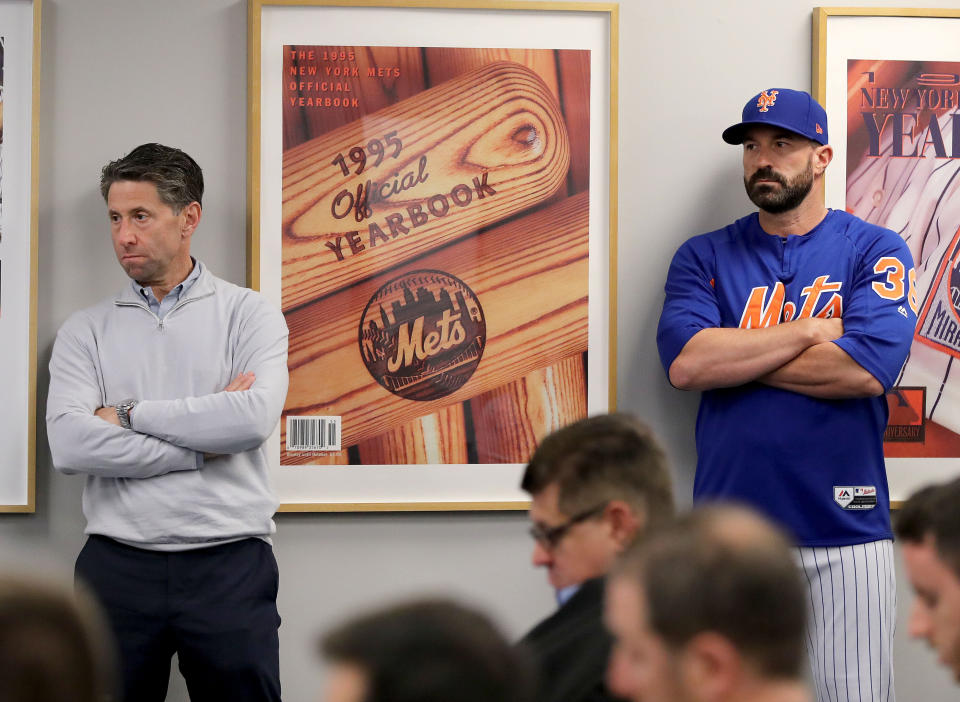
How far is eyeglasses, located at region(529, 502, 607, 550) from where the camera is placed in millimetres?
1439

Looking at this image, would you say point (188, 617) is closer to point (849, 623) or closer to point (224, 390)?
point (224, 390)

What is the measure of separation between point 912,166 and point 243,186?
189cm

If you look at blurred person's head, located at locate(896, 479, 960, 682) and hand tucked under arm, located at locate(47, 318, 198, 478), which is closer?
blurred person's head, located at locate(896, 479, 960, 682)

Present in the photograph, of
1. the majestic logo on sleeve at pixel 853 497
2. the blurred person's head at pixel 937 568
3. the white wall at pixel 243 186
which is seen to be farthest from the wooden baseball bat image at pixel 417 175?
the blurred person's head at pixel 937 568

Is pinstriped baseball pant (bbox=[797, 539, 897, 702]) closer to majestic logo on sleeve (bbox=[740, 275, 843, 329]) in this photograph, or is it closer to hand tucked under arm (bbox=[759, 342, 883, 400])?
hand tucked under arm (bbox=[759, 342, 883, 400])

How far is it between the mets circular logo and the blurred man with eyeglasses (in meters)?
1.20

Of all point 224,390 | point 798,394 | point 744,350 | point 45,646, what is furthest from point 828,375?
point 45,646

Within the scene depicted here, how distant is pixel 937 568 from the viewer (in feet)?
4.02

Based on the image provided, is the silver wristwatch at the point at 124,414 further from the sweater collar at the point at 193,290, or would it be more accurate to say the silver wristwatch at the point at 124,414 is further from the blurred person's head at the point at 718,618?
the blurred person's head at the point at 718,618

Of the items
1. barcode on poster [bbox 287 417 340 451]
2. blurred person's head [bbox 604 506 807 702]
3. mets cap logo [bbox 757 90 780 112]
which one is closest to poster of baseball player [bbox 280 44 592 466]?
barcode on poster [bbox 287 417 340 451]

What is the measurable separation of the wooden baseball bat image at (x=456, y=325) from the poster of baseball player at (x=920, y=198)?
32.6 inches

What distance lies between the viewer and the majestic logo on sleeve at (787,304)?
244 centimetres

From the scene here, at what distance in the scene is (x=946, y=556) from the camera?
3.99ft

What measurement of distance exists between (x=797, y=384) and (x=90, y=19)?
2140mm
